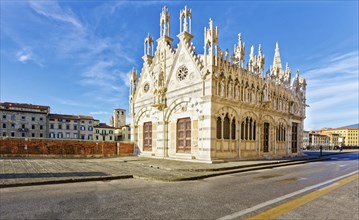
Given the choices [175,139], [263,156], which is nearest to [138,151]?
[175,139]

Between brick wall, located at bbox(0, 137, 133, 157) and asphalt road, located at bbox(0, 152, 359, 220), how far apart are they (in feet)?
54.1

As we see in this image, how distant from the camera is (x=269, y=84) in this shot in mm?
26297

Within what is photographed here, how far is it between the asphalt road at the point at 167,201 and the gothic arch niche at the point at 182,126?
11136 mm

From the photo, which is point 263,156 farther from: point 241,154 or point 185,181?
point 185,181

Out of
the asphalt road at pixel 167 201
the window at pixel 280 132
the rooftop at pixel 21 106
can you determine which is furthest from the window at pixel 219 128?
the rooftop at pixel 21 106

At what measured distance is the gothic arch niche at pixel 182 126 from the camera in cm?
2056

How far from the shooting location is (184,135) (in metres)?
21.8

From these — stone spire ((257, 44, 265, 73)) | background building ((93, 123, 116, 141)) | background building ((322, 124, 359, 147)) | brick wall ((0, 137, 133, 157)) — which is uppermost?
stone spire ((257, 44, 265, 73))

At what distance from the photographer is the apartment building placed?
7988 cm

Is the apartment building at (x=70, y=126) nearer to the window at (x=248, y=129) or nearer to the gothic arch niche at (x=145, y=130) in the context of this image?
the gothic arch niche at (x=145, y=130)

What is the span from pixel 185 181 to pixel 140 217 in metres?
5.73

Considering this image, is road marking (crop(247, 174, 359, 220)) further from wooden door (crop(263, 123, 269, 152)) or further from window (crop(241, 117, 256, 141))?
wooden door (crop(263, 123, 269, 152))

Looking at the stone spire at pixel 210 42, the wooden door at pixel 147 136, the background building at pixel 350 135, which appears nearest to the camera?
the stone spire at pixel 210 42

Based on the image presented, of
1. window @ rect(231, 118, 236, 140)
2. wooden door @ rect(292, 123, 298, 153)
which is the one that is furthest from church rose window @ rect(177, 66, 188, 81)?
wooden door @ rect(292, 123, 298, 153)
